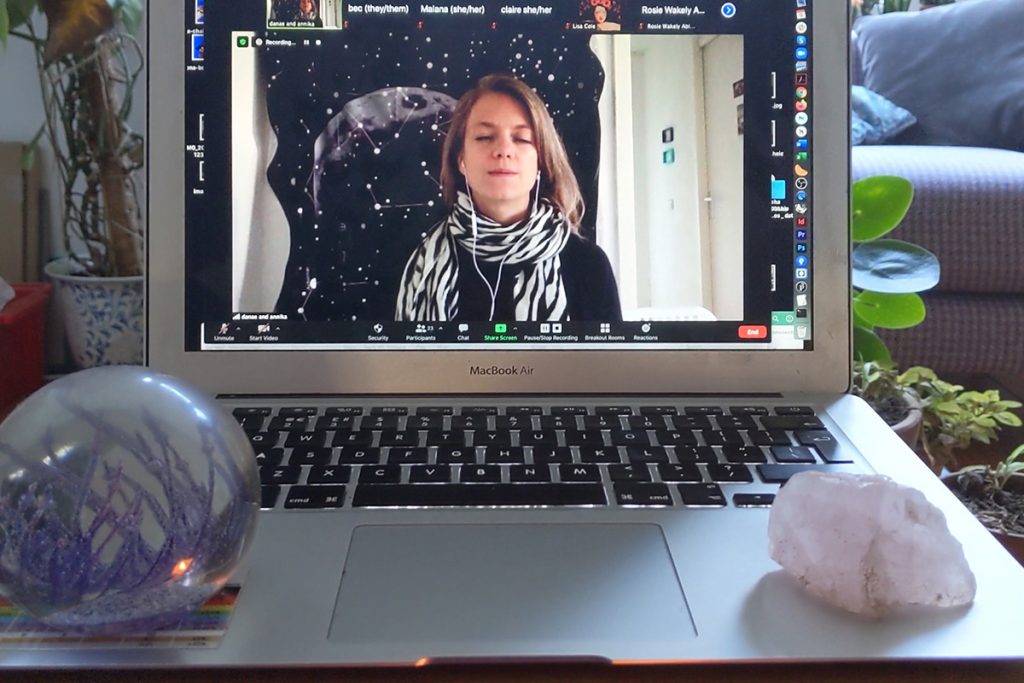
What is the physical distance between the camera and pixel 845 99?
Answer: 65 centimetres

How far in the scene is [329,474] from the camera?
1.73 ft

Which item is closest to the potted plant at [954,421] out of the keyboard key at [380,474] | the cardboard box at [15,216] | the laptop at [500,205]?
the laptop at [500,205]

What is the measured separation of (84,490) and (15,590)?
5 centimetres

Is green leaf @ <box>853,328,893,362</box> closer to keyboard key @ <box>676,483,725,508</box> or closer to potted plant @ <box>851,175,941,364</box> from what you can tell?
potted plant @ <box>851,175,941,364</box>

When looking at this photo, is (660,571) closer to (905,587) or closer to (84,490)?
(905,587)

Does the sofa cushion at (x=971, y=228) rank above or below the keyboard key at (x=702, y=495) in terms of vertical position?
above

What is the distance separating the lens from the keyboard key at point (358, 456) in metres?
0.55

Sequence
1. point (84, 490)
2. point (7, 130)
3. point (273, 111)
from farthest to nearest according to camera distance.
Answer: point (7, 130) → point (273, 111) → point (84, 490)

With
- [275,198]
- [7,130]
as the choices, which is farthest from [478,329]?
[7,130]

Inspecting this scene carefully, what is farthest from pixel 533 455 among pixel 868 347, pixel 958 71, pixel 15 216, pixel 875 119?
pixel 958 71

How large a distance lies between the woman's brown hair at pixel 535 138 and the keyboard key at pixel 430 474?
22 centimetres

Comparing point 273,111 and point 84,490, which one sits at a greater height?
point 273,111

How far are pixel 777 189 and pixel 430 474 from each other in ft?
1.08

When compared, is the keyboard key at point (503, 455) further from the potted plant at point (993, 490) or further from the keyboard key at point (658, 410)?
the potted plant at point (993, 490)
